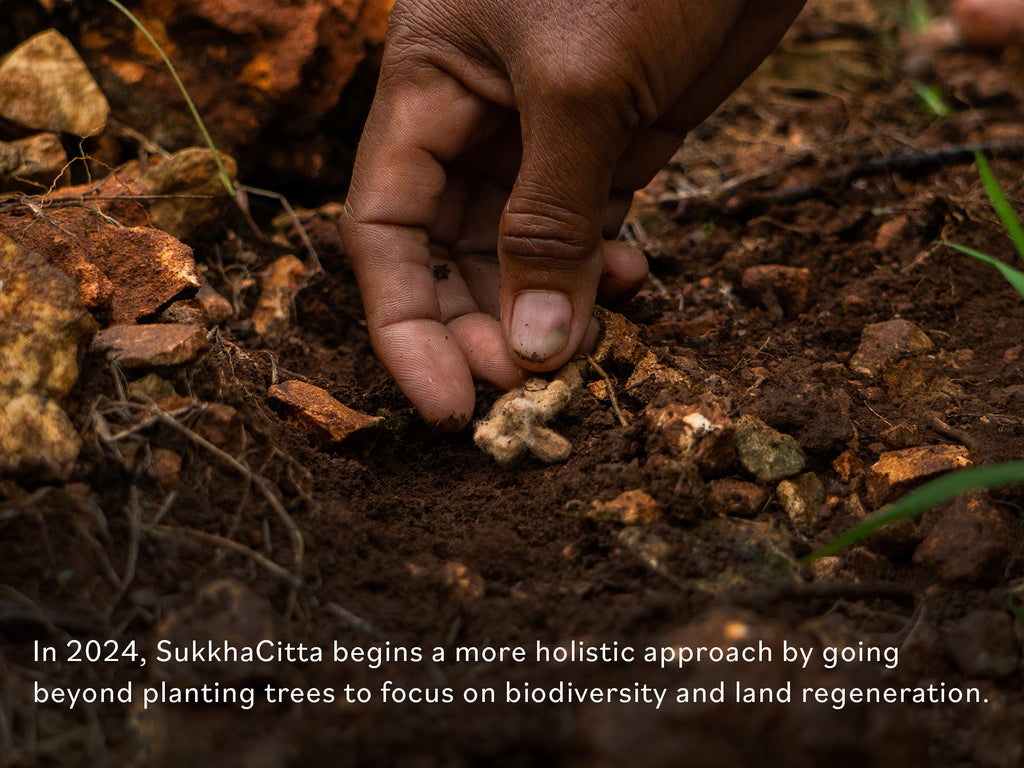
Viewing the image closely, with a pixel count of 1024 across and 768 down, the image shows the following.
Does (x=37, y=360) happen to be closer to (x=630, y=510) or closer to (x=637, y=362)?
(x=630, y=510)

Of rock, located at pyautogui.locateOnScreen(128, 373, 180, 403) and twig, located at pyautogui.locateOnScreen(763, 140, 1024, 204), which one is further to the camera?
twig, located at pyautogui.locateOnScreen(763, 140, 1024, 204)

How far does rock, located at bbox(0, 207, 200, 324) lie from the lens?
160 centimetres

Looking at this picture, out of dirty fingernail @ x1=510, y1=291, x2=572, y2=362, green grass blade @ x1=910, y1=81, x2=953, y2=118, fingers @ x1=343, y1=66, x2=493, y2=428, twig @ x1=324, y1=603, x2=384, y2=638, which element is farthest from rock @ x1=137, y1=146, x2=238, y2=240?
green grass blade @ x1=910, y1=81, x2=953, y2=118

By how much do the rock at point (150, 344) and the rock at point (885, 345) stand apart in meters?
1.52

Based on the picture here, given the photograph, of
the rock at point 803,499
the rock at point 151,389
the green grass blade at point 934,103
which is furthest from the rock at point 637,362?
the green grass blade at point 934,103

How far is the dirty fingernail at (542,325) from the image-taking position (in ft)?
5.75

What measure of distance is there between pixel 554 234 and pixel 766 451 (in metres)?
0.64

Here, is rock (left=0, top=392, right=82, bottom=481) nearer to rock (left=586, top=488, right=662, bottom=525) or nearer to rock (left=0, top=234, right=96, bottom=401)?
rock (left=0, top=234, right=96, bottom=401)

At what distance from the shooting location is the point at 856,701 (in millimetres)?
1014

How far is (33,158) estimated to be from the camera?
1977mm

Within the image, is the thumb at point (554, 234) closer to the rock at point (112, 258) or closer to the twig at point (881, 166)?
the rock at point (112, 258)

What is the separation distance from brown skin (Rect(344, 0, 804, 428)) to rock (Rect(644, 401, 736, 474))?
34 centimetres

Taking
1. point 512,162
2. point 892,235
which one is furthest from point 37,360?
point 892,235

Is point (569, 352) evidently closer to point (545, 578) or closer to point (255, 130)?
point (545, 578)
